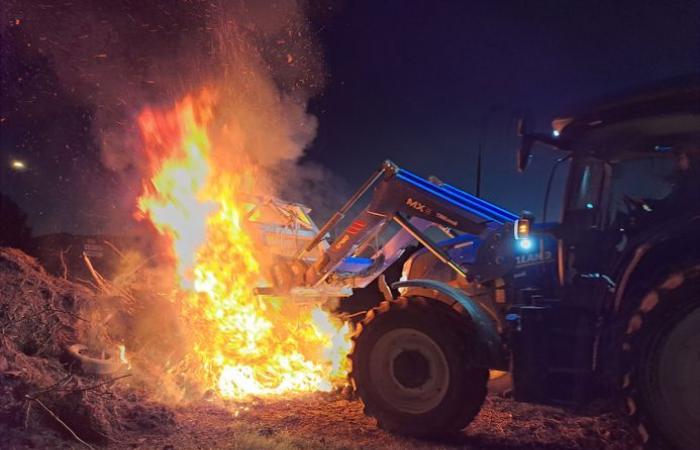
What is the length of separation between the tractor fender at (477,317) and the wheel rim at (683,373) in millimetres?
1404

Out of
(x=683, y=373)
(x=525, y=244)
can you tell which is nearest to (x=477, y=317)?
(x=525, y=244)

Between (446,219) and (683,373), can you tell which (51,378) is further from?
(683,373)

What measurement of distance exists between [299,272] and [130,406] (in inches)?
104

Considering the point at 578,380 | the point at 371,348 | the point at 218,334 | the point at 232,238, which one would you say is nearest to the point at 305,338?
the point at 218,334

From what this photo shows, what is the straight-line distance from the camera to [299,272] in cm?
702

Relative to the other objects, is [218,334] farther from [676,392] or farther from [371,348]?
[676,392]

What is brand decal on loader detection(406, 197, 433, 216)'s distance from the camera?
605 cm

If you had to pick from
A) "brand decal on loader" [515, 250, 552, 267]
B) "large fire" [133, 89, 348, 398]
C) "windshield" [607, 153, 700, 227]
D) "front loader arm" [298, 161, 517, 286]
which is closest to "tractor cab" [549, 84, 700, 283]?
"windshield" [607, 153, 700, 227]

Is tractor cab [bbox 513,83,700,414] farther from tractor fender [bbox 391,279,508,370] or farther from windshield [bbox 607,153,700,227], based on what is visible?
tractor fender [bbox 391,279,508,370]

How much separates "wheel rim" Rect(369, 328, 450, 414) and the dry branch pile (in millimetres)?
2556

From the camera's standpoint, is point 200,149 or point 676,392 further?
point 200,149

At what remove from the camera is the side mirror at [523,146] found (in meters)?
4.86

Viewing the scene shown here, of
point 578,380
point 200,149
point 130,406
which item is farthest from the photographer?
point 200,149

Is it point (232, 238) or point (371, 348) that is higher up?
point (232, 238)
